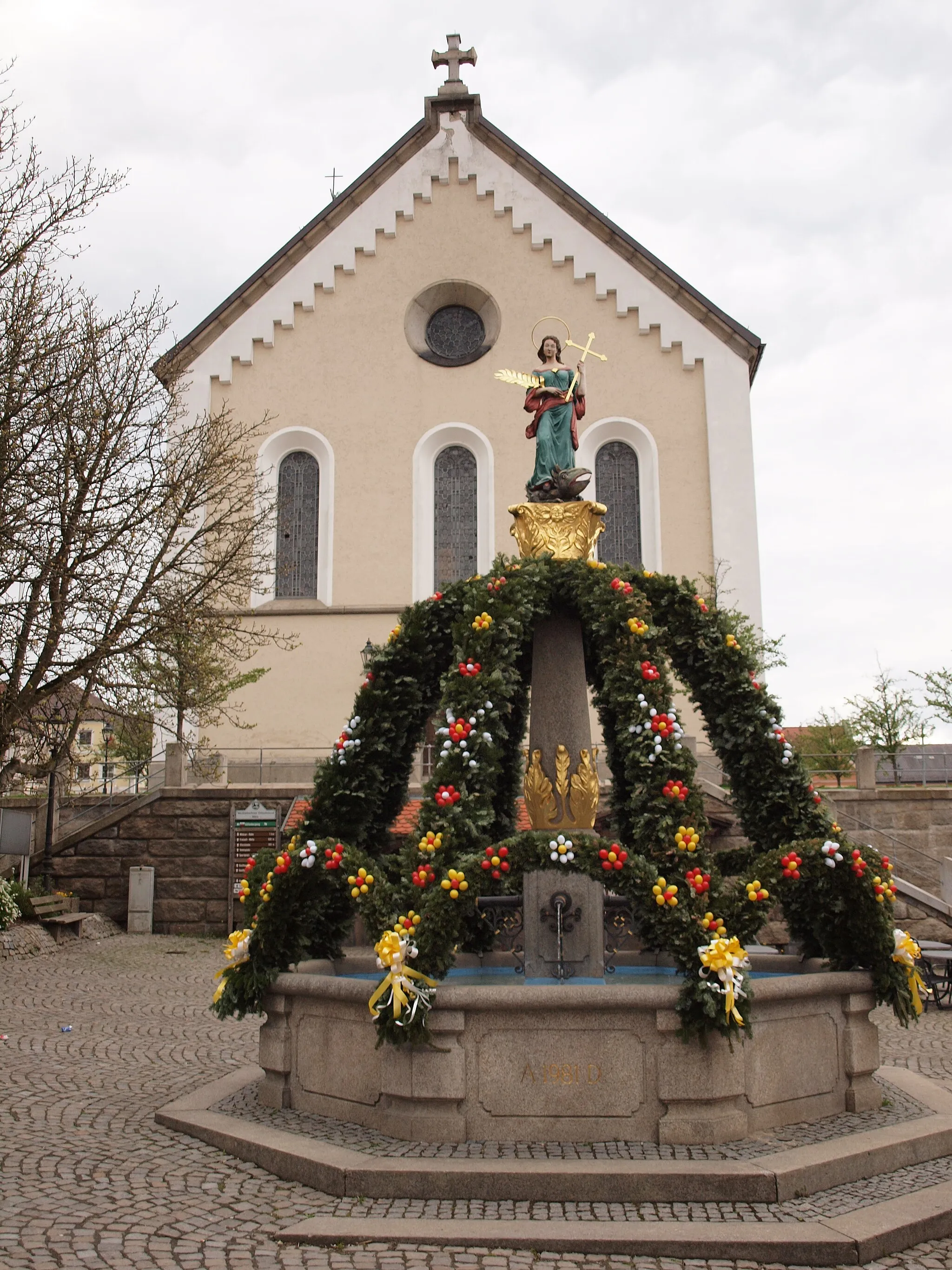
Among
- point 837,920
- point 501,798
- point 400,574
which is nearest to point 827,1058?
point 837,920

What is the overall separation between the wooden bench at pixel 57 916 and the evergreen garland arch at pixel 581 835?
11.0 m

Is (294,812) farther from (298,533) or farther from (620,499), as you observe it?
(620,499)

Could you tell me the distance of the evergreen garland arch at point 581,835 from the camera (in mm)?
6633

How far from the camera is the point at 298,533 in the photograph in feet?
86.7

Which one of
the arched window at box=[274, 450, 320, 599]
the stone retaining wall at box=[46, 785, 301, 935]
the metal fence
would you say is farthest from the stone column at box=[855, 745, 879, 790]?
the arched window at box=[274, 450, 320, 599]

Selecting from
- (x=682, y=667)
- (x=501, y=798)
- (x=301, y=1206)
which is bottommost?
(x=301, y=1206)

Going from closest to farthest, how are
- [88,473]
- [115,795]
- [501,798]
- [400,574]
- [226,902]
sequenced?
[501,798] < [88,473] < [226,902] < [115,795] < [400,574]

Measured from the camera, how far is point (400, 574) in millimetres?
25828

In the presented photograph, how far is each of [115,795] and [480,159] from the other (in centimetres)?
1735

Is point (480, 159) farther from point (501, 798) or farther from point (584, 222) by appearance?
point (501, 798)

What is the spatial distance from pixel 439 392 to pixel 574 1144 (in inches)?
875

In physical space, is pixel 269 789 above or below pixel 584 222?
below

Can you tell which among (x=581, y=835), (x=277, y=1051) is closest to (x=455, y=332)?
(x=581, y=835)

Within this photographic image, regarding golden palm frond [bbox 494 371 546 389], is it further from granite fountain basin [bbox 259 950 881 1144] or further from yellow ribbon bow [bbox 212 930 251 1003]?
granite fountain basin [bbox 259 950 881 1144]
